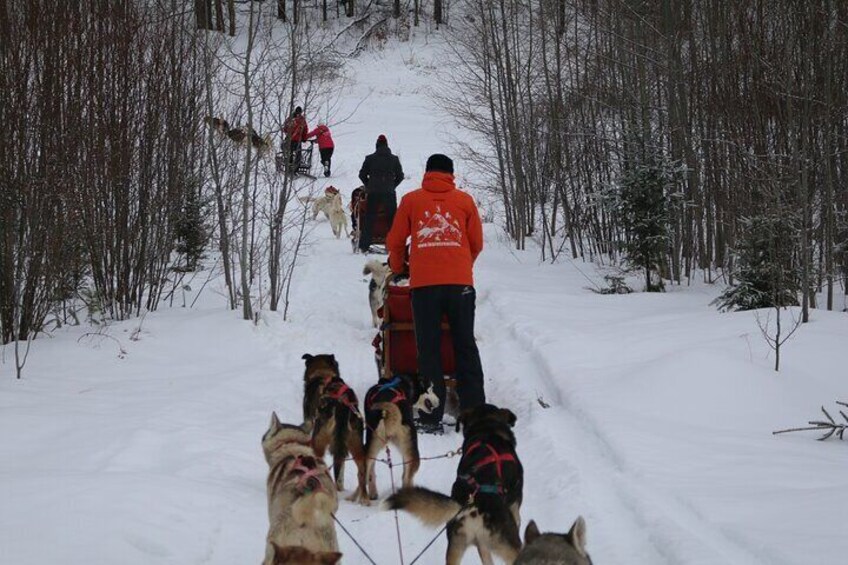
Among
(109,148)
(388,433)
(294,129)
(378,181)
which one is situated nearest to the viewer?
(388,433)

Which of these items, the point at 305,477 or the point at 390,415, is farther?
the point at 390,415

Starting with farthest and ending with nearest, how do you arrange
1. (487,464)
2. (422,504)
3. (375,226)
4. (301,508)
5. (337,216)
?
(337,216)
(375,226)
(487,464)
(422,504)
(301,508)

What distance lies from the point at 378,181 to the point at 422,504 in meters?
11.8

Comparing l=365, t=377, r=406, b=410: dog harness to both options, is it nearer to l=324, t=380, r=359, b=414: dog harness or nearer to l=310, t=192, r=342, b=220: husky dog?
l=324, t=380, r=359, b=414: dog harness

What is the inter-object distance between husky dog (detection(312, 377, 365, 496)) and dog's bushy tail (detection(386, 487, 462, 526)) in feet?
5.16

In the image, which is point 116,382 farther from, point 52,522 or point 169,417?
point 52,522

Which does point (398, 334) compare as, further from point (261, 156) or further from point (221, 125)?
point (221, 125)

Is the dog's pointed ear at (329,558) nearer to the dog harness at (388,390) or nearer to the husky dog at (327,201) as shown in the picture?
the dog harness at (388,390)

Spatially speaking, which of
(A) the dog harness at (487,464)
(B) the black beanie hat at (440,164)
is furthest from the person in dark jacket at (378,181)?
(A) the dog harness at (487,464)

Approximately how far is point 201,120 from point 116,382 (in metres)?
4.64

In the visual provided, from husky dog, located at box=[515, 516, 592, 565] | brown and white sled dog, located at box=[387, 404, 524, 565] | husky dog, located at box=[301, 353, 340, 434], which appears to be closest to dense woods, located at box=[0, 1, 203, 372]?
husky dog, located at box=[301, 353, 340, 434]

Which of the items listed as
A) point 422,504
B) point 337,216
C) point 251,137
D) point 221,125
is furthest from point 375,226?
point 422,504

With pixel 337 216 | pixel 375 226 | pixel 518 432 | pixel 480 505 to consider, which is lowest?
pixel 518 432

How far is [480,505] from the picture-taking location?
3658 mm
